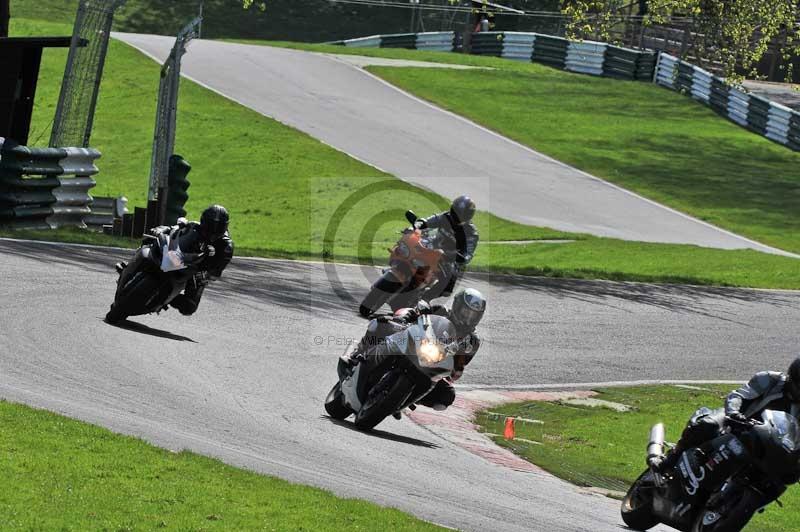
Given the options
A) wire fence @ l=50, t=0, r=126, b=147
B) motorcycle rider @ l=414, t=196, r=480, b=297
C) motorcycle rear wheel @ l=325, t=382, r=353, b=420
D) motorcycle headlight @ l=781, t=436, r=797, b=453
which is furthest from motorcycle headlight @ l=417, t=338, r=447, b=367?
wire fence @ l=50, t=0, r=126, b=147

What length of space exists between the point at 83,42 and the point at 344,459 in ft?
51.3

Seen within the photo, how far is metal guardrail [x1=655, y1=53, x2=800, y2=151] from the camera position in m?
46.9

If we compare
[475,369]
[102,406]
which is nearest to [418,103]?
[475,369]

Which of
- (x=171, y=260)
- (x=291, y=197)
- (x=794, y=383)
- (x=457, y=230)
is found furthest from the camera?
(x=291, y=197)

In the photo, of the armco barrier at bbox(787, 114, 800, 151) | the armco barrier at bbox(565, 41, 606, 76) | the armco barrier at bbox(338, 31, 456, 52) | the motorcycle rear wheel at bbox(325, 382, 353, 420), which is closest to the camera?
the motorcycle rear wheel at bbox(325, 382, 353, 420)

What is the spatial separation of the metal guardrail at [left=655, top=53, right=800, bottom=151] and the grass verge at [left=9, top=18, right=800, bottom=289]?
15.7 m

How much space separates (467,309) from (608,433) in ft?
12.6

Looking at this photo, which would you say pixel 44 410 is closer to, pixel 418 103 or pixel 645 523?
pixel 645 523

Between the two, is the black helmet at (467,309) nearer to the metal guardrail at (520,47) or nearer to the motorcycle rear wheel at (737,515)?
the motorcycle rear wheel at (737,515)

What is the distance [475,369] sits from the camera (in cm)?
1750

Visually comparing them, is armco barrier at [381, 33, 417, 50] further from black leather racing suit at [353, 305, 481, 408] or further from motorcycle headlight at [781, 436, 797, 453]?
motorcycle headlight at [781, 436, 797, 453]


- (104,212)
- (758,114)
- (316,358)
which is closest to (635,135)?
(758,114)

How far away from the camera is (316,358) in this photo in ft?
53.2

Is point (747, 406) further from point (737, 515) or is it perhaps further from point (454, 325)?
point (454, 325)
